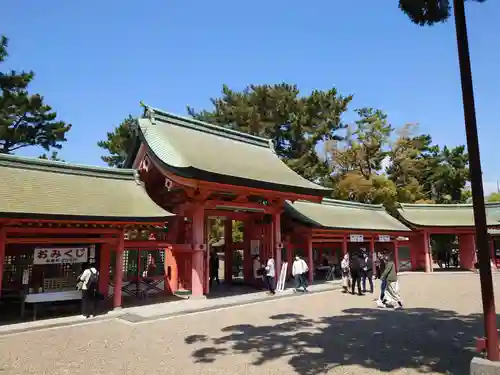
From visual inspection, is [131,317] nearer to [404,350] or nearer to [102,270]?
[102,270]

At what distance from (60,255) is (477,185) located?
1164 centimetres

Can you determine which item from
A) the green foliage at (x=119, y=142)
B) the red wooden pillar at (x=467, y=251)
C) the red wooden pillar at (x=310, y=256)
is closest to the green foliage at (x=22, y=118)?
the green foliage at (x=119, y=142)

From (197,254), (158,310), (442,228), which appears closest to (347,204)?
(442,228)

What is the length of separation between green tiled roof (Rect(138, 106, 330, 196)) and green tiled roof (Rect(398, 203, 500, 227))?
49.5 ft

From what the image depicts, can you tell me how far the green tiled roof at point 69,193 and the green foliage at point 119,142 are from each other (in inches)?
861

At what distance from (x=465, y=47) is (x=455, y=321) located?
7475mm

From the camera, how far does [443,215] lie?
30.6 m

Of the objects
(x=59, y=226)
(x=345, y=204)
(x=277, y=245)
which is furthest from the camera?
(x=345, y=204)

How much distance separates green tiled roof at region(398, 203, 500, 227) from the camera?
28.1 metres

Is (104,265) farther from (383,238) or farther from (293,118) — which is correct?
(293,118)

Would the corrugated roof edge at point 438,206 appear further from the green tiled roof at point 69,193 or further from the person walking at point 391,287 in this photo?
the green tiled roof at point 69,193

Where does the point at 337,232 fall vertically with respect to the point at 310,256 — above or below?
above

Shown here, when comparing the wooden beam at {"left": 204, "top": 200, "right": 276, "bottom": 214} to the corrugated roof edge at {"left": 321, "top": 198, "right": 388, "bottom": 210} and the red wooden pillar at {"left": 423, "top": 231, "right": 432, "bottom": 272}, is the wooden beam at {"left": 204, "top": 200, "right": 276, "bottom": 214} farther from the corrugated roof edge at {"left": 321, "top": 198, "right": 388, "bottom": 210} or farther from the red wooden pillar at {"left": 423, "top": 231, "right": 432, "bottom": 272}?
the red wooden pillar at {"left": 423, "top": 231, "right": 432, "bottom": 272}

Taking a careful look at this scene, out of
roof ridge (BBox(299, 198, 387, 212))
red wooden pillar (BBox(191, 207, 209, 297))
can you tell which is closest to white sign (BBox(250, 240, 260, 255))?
red wooden pillar (BBox(191, 207, 209, 297))
